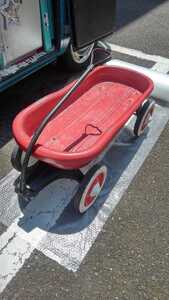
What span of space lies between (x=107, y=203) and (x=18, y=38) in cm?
157

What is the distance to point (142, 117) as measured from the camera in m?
2.82

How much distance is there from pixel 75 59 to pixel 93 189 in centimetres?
204

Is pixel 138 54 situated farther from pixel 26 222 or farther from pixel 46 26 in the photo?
pixel 26 222

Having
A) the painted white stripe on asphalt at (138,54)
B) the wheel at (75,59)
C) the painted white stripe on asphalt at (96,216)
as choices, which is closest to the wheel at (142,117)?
the painted white stripe on asphalt at (96,216)

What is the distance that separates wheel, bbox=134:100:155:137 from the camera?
111 inches

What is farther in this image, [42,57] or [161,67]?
[161,67]

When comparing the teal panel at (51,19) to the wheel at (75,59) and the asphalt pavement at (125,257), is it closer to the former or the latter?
the wheel at (75,59)

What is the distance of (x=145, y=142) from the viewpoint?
9.61 feet

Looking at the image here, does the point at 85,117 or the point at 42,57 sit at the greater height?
the point at 42,57

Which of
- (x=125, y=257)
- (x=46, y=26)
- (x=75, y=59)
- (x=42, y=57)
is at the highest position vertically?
(x=46, y=26)

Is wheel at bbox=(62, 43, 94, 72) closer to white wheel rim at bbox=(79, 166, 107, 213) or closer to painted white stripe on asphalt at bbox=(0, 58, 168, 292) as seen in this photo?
painted white stripe on asphalt at bbox=(0, 58, 168, 292)

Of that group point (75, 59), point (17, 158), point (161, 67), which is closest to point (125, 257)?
point (17, 158)

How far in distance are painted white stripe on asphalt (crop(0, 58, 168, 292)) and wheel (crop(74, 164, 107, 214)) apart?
9 cm

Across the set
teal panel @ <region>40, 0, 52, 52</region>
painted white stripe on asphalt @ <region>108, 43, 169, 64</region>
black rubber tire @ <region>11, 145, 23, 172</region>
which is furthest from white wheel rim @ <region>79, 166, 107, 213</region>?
painted white stripe on asphalt @ <region>108, 43, 169, 64</region>
